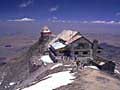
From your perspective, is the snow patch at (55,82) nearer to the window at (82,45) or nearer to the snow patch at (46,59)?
the window at (82,45)

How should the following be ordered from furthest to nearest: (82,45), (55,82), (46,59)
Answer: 1. (46,59)
2. (82,45)
3. (55,82)

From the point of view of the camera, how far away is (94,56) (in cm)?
9250

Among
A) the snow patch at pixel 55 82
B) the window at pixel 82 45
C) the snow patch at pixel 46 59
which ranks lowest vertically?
the snow patch at pixel 46 59

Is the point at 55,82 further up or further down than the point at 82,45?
further down

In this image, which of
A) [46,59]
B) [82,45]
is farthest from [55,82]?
[46,59]

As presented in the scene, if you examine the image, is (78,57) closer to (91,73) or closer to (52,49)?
(52,49)

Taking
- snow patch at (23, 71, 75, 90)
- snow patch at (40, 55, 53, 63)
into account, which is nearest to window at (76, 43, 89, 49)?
snow patch at (40, 55, 53, 63)

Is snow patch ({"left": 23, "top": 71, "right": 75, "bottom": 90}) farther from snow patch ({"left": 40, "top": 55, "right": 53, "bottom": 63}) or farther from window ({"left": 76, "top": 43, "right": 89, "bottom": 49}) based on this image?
snow patch ({"left": 40, "top": 55, "right": 53, "bottom": 63})

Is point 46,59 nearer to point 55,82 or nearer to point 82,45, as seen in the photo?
point 82,45

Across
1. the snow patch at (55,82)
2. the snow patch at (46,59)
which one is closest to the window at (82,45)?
the snow patch at (46,59)

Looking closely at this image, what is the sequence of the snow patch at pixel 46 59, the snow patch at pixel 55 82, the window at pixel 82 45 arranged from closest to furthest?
the snow patch at pixel 55 82
the window at pixel 82 45
the snow patch at pixel 46 59

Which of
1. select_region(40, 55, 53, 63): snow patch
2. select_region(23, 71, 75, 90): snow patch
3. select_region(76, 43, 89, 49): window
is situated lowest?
select_region(40, 55, 53, 63): snow patch

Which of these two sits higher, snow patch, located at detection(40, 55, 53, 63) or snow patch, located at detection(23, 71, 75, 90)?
snow patch, located at detection(23, 71, 75, 90)

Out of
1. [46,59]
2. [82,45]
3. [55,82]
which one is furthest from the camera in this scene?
[46,59]
